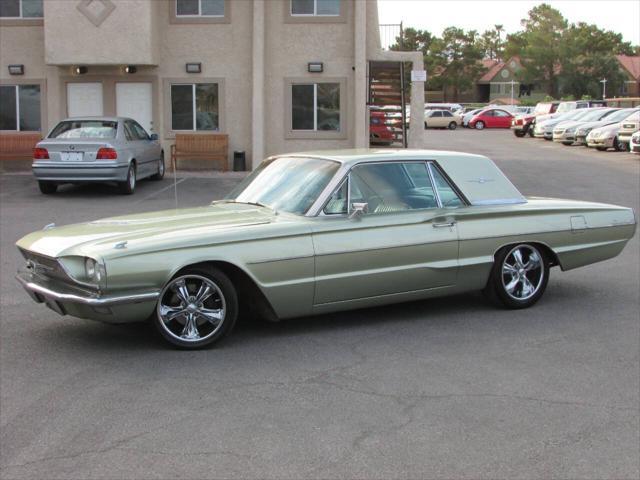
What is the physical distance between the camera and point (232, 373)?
600 cm

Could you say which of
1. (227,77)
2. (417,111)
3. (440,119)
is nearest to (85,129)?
(227,77)

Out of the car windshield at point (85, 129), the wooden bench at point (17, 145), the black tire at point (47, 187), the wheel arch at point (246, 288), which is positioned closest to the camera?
the wheel arch at point (246, 288)

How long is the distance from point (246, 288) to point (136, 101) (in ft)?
59.2

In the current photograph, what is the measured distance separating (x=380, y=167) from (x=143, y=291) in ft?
7.58

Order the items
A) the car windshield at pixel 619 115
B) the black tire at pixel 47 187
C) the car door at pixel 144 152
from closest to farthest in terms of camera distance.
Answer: the black tire at pixel 47 187
the car door at pixel 144 152
the car windshield at pixel 619 115

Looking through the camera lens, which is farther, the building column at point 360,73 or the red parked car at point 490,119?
the red parked car at point 490,119

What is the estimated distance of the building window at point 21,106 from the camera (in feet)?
78.6

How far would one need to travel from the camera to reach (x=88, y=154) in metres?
17.5

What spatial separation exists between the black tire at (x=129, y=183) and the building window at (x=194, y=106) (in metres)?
5.72

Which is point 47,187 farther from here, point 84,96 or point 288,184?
point 288,184

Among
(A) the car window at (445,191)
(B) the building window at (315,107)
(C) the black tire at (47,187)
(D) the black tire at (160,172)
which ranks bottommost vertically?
(C) the black tire at (47,187)

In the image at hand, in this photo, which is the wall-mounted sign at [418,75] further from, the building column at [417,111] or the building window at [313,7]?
the building window at [313,7]

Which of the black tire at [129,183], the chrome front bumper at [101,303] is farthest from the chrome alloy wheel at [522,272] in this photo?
the black tire at [129,183]

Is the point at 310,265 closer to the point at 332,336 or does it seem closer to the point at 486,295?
the point at 332,336
